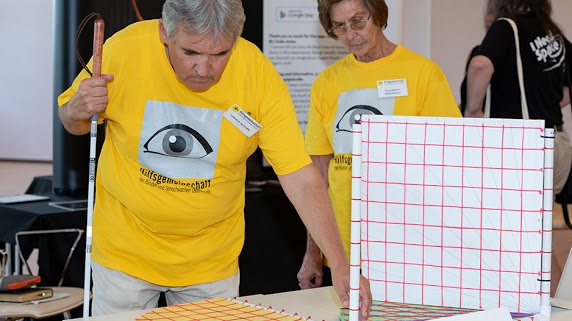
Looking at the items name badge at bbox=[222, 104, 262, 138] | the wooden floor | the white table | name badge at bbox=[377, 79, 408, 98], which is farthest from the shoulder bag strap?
name badge at bbox=[222, 104, 262, 138]

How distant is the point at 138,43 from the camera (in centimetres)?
212

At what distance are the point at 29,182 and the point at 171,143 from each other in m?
8.00

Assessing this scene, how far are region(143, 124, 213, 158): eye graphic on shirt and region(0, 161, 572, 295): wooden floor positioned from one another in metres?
2.33

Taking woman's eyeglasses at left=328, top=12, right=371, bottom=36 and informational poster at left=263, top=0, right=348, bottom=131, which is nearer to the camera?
woman's eyeglasses at left=328, top=12, right=371, bottom=36

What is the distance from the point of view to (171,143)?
2.11m

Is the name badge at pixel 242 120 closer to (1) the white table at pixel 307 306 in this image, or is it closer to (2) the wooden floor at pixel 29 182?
(1) the white table at pixel 307 306

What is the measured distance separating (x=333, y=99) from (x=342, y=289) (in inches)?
40.5

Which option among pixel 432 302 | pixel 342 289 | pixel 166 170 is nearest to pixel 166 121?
pixel 166 170

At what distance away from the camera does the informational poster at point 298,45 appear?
415 cm

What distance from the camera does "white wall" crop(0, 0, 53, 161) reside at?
37.7ft

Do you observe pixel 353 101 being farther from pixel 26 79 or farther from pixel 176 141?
pixel 26 79

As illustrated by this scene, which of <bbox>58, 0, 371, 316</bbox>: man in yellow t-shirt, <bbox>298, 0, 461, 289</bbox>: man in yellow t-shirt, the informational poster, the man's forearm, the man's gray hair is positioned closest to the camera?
the man's gray hair

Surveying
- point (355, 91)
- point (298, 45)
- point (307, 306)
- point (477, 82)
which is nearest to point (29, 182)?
point (298, 45)

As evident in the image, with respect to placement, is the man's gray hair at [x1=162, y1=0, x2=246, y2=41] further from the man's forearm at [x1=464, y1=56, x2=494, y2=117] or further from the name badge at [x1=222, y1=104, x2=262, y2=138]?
the man's forearm at [x1=464, y1=56, x2=494, y2=117]
